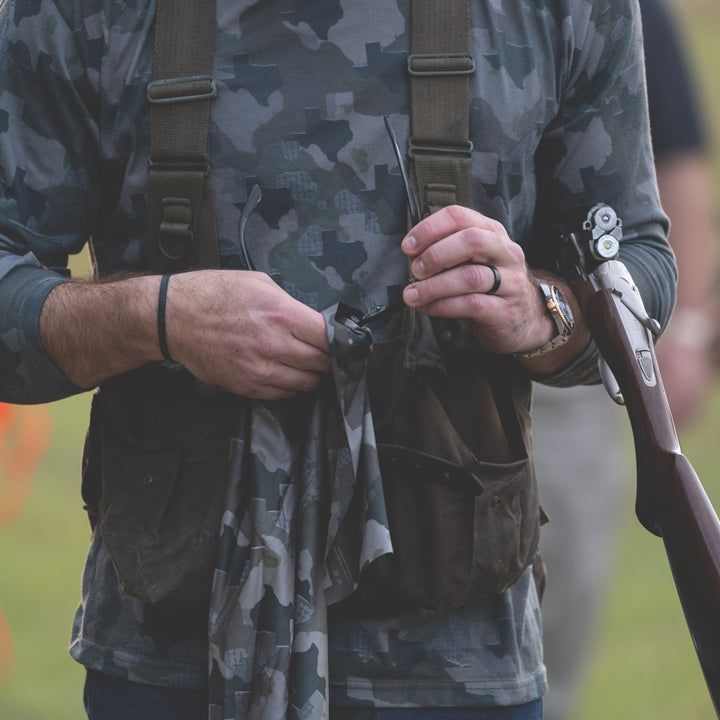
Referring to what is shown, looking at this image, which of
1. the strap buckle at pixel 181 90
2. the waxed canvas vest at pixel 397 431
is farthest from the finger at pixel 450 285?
the strap buckle at pixel 181 90

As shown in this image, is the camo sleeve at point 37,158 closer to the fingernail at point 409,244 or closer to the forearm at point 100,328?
the forearm at point 100,328

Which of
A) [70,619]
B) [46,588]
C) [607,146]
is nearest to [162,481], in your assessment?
[607,146]

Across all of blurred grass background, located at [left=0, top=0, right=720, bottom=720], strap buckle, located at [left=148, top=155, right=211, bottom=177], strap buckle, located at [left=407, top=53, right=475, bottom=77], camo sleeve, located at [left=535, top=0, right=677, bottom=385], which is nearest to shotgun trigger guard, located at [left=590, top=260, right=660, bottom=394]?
camo sleeve, located at [left=535, top=0, right=677, bottom=385]

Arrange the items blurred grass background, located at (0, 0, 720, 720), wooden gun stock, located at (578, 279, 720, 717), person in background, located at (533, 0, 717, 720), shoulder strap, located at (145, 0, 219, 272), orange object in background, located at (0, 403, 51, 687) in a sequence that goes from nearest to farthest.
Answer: wooden gun stock, located at (578, 279, 720, 717) → shoulder strap, located at (145, 0, 219, 272) → person in background, located at (533, 0, 717, 720) → blurred grass background, located at (0, 0, 720, 720) → orange object in background, located at (0, 403, 51, 687)

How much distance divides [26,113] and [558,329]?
90 centimetres

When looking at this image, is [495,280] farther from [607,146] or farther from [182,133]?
[182,133]

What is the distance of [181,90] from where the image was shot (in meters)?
1.84

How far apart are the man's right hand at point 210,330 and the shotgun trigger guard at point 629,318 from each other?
1.47 ft

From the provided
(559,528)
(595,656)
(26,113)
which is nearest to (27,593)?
(595,656)

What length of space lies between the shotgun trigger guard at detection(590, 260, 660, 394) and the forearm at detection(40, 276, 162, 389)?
684 mm

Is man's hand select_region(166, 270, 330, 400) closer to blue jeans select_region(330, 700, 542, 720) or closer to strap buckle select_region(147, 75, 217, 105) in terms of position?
strap buckle select_region(147, 75, 217, 105)

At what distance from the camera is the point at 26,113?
1.89 metres

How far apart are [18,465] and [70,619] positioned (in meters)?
1.75

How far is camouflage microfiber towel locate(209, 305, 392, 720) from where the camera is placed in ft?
5.74
